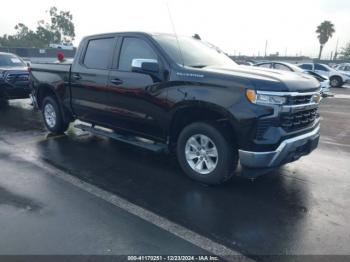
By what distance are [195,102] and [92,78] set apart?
2269mm

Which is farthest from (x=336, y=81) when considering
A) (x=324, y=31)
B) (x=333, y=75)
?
(x=324, y=31)

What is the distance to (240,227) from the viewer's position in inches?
134

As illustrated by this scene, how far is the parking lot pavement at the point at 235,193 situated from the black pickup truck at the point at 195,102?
1.26ft

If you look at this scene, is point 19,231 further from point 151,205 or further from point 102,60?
point 102,60

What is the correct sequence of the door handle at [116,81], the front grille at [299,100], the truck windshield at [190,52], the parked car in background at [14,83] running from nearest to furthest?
the front grille at [299,100]
the truck windshield at [190,52]
the door handle at [116,81]
the parked car in background at [14,83]

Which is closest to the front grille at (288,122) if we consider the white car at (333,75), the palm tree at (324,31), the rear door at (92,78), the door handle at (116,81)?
the door handle at (116,81)

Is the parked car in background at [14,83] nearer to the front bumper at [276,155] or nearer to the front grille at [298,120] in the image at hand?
the front bumper at [276,155]

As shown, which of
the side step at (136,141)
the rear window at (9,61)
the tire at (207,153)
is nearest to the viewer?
the tire at (207,153)

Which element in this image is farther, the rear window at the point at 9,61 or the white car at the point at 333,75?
the white car at the point at 333,75

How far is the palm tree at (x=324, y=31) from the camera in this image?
51.7 m

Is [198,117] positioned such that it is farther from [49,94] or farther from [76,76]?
[49,94]

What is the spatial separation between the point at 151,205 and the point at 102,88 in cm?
242

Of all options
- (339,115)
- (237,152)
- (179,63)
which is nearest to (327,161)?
(237,152)

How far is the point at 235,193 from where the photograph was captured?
423cm
